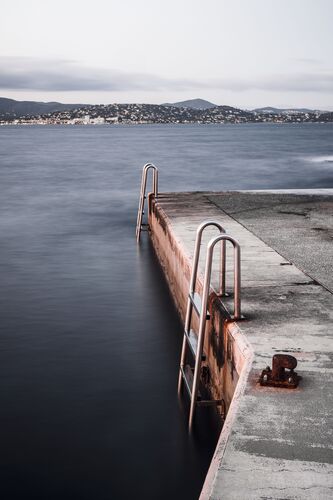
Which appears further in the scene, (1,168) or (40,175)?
(1,168)

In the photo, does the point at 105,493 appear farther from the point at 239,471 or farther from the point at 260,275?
the point at 260,275

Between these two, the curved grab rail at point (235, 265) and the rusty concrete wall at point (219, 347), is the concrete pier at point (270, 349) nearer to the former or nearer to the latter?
the rusty concrete wall at point (219, 347)

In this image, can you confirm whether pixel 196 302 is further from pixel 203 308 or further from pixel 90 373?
pixel 90 373

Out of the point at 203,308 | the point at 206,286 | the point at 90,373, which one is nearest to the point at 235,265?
the point at 206,286

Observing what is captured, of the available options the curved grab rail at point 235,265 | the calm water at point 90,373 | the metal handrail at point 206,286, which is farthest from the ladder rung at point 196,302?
the calm water at point 90,373

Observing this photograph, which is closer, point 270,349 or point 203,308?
point 270,349

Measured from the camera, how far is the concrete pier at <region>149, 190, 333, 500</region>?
3164mm

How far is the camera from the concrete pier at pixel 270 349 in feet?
10.4

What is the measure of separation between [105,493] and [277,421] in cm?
193

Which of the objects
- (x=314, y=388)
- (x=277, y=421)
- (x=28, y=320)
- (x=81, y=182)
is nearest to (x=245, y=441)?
(x=277, y=421)

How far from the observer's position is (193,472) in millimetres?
5285

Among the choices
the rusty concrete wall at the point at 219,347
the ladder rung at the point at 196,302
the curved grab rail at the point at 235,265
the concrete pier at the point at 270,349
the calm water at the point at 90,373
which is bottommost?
the calm water at the point at 90,373

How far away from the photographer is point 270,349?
4773 mm

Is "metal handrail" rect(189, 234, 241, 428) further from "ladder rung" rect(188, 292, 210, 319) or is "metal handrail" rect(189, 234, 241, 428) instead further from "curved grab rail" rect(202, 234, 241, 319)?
"ladder rung" rect(188, 292, 210, 319)
